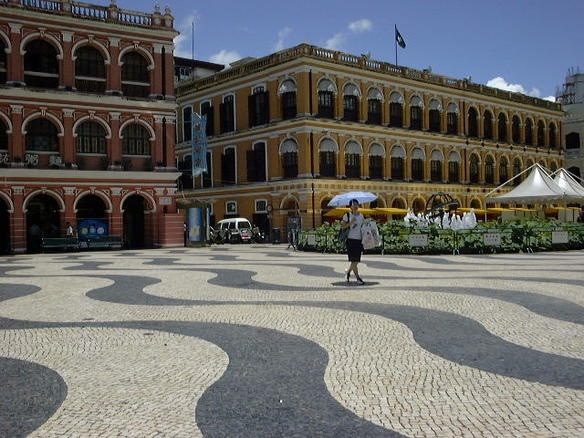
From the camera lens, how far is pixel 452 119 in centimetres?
5228

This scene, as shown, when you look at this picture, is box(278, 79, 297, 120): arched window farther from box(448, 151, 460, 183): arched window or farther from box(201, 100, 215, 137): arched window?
box(448, 151, 460, 183): arched window

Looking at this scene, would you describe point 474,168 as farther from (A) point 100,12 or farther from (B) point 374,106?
(A) point 100,12

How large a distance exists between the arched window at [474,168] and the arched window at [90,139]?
31461 mm

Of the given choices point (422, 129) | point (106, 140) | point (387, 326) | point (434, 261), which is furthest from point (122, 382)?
point (422, 129)

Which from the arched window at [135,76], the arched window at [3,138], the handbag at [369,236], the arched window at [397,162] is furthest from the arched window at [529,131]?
the handbag at [369,236]

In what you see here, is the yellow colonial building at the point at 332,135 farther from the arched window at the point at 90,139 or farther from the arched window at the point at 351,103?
the arched window at the point at 90,139

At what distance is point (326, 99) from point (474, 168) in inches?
692

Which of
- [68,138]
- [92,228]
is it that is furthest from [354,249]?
[68,138]

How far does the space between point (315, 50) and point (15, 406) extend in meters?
39.4

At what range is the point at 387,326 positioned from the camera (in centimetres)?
890

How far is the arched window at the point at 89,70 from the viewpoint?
35094mm

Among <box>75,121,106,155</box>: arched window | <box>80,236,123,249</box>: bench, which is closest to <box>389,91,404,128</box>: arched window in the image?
<box>75,121,106,155</box>: arched window

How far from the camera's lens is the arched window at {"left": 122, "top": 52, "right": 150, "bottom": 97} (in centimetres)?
3638

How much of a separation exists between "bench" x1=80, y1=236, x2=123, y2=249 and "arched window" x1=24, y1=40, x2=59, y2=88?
28.1 feet
